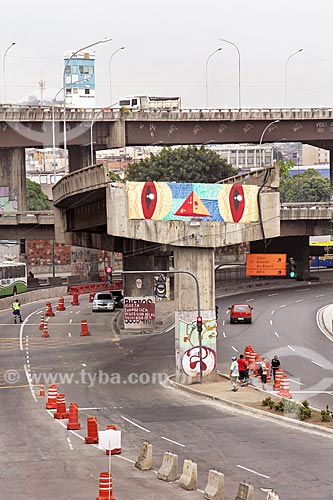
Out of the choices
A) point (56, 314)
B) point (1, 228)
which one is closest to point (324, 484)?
point (56, 314)

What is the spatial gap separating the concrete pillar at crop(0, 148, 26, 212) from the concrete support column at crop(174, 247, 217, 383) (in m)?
63.2

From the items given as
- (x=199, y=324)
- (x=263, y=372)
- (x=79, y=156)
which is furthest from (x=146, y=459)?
(x=79, y=156)

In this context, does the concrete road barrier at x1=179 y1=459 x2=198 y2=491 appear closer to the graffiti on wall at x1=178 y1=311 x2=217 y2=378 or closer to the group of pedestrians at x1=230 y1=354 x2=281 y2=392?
the group of pedestrians at x1=230 y1=354 x2=281 y2=392

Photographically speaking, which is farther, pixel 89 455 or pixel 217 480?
pixel 89 455

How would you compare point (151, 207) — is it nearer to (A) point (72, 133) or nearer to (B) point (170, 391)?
(B) point (170, 391)

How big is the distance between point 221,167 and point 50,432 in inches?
4803

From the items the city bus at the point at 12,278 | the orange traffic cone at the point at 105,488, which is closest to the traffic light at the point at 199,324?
the orange traffic cone at the point at 105,488

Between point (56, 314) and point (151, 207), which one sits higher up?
point (151, 207)

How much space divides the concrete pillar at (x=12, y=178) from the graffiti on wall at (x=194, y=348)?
63.7 meters

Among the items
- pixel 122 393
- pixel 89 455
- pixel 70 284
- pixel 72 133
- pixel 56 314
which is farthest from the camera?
pixel 70 284

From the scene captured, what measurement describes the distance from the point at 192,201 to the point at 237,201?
2306 millimetres

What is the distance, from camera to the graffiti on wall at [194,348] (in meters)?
46.9

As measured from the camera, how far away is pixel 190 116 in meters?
109

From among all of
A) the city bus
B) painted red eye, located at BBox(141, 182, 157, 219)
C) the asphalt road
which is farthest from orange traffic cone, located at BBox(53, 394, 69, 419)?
the city bus
